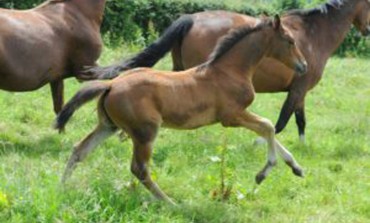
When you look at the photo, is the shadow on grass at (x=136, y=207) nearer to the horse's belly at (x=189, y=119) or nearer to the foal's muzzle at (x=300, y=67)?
the horse's belly at (x=189, y=119)

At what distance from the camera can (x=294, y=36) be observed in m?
8.79

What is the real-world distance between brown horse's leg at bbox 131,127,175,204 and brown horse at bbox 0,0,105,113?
5.84ft

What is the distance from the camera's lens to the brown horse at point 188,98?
18.2ft

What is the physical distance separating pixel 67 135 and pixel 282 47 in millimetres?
2907

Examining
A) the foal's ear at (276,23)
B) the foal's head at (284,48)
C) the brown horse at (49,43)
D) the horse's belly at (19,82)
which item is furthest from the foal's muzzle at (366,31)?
the horse's belly at (19,82)

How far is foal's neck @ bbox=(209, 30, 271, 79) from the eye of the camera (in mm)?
6297

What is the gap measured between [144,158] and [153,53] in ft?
6.71

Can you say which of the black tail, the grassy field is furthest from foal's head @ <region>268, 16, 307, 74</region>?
the black tail

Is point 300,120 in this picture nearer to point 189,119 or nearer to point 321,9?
point 321,9

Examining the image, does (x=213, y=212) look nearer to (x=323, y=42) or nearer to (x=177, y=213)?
(x=177, y=213)

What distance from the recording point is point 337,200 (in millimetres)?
6395

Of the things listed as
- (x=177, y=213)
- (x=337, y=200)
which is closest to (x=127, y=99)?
(x=177, y=213)

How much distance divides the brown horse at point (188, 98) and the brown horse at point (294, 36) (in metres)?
1.32

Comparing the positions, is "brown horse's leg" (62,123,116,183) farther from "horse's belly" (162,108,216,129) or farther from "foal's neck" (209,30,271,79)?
"foal's neck" (209,30,271,79)
